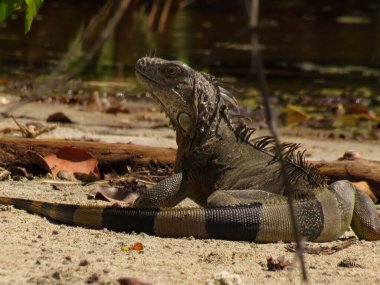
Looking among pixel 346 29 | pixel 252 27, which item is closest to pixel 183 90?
pixel 252 27

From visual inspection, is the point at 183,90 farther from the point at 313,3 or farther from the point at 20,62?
the point at 313,3

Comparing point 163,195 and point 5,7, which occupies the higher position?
point 5,7

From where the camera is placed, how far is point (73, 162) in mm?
6492

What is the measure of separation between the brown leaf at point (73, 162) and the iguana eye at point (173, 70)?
878 millimetres

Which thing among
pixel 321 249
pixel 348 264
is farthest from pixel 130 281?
pixel 321 249

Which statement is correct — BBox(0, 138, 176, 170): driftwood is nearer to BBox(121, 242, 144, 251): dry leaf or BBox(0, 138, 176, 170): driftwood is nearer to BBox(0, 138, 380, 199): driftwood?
BBox(0, 138, 380, 199): driftwood

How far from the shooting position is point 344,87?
13.1 meters

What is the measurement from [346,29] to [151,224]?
635 inches

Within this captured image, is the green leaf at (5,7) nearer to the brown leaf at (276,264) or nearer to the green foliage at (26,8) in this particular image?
the green foliage at (26,8)

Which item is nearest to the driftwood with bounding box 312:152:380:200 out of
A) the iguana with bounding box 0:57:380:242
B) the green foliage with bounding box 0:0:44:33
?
the iguana with bounding box 0:57:380:242

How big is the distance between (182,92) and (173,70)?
0.44ft

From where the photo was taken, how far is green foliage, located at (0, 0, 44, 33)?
475 cm

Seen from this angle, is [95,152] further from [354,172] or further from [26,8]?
[26,8]

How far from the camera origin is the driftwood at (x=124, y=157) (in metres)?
6.43
